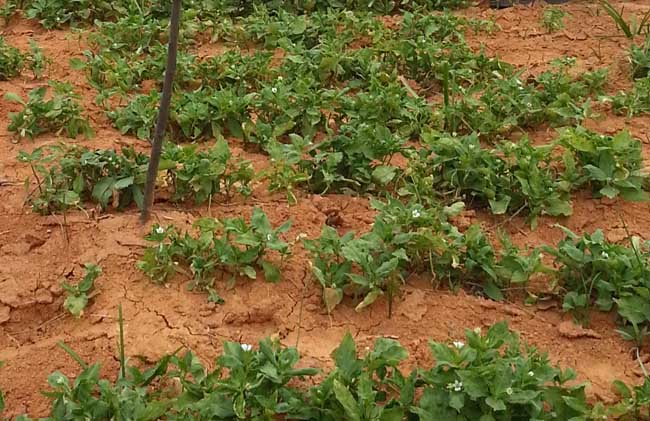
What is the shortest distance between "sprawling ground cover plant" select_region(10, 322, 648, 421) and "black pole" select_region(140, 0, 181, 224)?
87cm

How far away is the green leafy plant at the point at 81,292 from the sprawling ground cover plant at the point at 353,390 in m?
0.43

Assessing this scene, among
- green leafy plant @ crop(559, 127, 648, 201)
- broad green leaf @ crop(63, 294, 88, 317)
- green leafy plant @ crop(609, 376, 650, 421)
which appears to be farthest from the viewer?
green leafy plant @ crop(559, 127, 648, 201)

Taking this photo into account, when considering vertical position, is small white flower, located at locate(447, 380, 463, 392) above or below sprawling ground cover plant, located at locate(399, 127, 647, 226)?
above

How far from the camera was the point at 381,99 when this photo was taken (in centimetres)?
428

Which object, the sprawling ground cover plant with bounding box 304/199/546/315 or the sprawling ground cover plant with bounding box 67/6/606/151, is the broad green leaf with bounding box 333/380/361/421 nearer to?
the sprawling ground cover plant with bounding box 304/199/546/315

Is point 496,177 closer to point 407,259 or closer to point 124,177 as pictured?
point 407,259

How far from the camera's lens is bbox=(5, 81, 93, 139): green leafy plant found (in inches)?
165

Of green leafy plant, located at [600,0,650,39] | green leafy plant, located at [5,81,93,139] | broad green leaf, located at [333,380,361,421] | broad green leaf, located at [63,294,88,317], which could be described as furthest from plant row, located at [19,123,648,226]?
green leafy plant, located at [600,0,650,39]

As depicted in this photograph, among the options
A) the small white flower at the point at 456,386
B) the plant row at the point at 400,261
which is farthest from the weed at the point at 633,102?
the small white flower at the point at 456,386

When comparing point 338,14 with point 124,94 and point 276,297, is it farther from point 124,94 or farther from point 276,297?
point 276,297

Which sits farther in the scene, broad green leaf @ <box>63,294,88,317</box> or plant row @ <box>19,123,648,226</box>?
plant row @ <box>19,123,648,226</box>

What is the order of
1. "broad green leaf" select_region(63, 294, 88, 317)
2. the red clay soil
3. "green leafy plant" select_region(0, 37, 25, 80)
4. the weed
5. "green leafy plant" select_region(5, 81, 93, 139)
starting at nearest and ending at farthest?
the red clay soil, "broad green leaf" select_region(63, 294, 88, 317), "green leafy plant" select_region(5, 81, 93, 139), the weed, "green leafy plant" select_region(0, 37, 25, 80)

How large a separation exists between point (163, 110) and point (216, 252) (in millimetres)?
542

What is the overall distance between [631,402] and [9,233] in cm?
227
